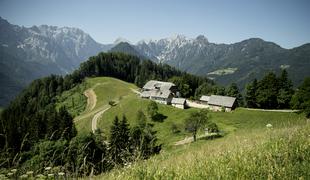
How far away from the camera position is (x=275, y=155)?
18.3ft

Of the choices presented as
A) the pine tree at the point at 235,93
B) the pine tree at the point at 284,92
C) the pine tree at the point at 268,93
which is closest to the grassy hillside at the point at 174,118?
the pine tree at the point at 268,93

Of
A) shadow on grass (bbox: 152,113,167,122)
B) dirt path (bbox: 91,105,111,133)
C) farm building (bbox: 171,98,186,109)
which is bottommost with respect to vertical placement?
dirt path (bbox: 91,105,111,133)

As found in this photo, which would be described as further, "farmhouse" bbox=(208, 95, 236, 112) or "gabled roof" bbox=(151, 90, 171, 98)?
"gabled roof" bbox=(151, 90, 171, 98)

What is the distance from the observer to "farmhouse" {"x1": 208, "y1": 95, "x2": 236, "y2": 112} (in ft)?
258

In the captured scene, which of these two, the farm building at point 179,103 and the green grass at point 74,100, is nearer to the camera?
→ the farm building at point 179,103

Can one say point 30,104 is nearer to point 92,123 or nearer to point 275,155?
point 92,123

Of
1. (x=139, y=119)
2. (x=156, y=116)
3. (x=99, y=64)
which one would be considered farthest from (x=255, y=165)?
(x=99, y=64)

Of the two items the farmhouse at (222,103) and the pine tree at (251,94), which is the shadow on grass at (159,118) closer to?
the farmhouse at (222,103)

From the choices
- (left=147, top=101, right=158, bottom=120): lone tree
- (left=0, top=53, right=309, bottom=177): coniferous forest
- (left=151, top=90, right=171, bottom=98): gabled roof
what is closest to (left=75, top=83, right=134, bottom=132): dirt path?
(left=0, top=53, right=309, bottom=177): coniferous forest

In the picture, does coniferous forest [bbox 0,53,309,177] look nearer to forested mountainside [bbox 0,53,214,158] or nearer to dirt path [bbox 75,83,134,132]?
forested mountainside [bbox 0,53,214,158]

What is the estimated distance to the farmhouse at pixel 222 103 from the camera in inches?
3098

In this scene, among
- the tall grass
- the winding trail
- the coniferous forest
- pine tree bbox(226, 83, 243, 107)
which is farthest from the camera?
pine tree bbox(226, 83, 243, 107)

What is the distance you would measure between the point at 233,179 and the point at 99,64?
159166mm

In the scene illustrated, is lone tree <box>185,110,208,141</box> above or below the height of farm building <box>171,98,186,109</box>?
below
